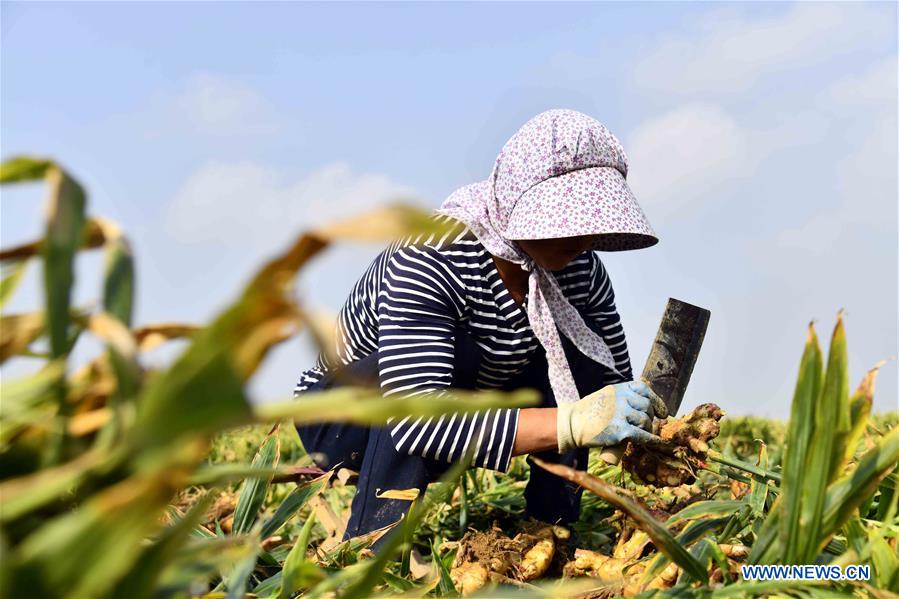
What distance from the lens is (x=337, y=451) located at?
2.40 meters

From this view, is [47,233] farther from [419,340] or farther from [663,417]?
[663,417]

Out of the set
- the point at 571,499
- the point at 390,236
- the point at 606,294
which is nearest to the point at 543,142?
the point at 606,294

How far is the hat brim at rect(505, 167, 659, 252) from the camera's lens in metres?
1.96

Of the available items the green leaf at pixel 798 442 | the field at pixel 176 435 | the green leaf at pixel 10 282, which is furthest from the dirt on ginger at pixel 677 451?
the green leaf at pixel 10 282

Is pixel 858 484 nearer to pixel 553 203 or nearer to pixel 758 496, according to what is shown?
pixel 758 496

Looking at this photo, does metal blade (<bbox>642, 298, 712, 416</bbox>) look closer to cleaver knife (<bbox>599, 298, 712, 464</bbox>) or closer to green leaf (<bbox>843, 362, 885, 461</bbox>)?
cleaver knife (<bbox>599, 298, 712, 464</bbox>)

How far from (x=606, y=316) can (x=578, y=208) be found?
0.68 meters

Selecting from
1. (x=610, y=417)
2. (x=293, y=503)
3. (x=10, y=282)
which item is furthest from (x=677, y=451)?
(x=10, y=282)

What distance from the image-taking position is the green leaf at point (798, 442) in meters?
0.96

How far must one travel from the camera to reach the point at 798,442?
1.01m

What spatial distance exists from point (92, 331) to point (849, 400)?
0.76 meters

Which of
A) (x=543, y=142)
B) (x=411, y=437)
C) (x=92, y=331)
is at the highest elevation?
(x=543, y=142)

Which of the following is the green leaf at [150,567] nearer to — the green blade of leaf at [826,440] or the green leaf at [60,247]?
the green leaf at [60,247]

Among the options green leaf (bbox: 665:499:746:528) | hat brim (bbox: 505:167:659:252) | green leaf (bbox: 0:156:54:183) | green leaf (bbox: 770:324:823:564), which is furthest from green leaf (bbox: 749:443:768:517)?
green leaf (bbox: 0:156:54:183)
